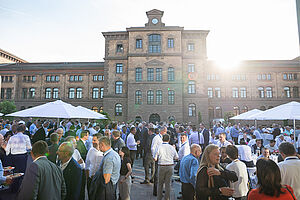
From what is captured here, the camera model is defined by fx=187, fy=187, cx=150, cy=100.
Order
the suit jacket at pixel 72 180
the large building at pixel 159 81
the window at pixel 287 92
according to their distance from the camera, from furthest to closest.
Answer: the window at pixel 287 92
the large building at pixel 159 81
the suit jacket at pixel 72 180

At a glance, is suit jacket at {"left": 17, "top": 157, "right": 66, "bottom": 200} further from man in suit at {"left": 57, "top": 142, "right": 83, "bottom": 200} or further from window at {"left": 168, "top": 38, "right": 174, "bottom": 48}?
window at {"left": 168, "top": 38, "right": 174, "bottom": 48}

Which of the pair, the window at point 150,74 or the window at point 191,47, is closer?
the window at point 150,74

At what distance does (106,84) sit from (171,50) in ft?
40.3

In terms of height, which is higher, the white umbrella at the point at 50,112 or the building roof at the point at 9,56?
the building roof at the point at 9,56

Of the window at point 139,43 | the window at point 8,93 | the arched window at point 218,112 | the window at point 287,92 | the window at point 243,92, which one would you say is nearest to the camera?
the window at point 139,43

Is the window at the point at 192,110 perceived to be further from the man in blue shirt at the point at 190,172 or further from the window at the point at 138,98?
the man in blue shirt at the point at 190,172

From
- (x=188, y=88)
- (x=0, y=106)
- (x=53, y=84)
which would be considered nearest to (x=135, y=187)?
(x=188, y=88)

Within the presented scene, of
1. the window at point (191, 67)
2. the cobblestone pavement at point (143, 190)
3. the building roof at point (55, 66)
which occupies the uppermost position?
the building roof at point (55, 66)

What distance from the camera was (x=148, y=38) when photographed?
103 feet

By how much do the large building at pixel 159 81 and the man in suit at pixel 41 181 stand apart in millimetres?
26940

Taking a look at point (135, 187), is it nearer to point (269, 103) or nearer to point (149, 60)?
point (149, 60)

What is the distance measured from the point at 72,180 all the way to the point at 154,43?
29763 millimetres

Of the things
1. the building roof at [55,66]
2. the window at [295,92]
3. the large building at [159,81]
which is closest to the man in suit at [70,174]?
the large building at [159,81]

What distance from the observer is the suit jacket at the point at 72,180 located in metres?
3.60
